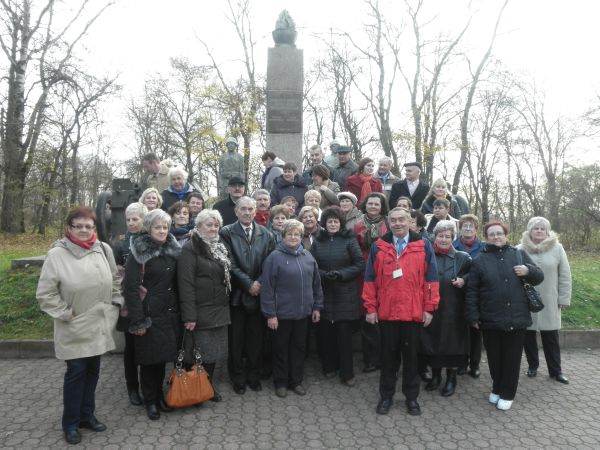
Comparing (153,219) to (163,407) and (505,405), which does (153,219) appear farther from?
(505,405)

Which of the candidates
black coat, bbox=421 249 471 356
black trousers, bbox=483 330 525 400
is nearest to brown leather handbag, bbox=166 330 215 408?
black coat, bbox=421 249 471 356

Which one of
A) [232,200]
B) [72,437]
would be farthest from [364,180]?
[72,437]

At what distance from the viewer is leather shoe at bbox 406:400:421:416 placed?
4.05m

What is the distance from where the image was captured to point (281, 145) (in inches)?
378

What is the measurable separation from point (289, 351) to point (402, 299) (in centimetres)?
128

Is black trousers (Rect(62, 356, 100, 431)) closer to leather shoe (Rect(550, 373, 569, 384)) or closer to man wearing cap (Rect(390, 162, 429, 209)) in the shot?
leather shoe (Rect(550, 373, 569, 384))

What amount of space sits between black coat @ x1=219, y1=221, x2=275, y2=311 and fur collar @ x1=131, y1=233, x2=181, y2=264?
0.63 m

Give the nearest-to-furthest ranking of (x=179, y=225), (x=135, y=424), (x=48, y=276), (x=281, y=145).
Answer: (x=48, y=276), (x=135, y=424), (x=179, y=225), (x=281, y=145)

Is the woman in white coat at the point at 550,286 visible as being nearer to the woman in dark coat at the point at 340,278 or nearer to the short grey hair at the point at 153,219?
the woman in dark coat at the point at 340,278

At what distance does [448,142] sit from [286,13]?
48.8ft

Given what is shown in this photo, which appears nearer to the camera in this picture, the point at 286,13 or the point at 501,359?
the point at 501,359

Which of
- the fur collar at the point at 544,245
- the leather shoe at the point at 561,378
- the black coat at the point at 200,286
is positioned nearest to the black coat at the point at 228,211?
the black coat at the point at 200,286

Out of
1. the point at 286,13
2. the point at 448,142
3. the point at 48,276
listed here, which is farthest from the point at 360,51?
the point at 48,276

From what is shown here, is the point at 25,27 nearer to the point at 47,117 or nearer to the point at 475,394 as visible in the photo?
the point at 47,117
